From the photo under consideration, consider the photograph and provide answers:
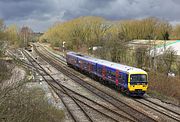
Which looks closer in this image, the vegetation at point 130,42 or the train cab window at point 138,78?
the train cab window at point 138,78

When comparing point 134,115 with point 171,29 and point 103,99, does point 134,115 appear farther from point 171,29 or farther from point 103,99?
point 171,29

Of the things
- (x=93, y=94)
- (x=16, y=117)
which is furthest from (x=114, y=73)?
(x=16, y=117)

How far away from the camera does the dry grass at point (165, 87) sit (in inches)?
1176

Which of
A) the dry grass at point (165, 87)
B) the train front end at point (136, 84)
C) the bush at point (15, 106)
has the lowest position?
the dry grass at point (165, 87)

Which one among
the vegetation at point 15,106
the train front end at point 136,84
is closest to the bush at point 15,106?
the vegetation at point 15,106

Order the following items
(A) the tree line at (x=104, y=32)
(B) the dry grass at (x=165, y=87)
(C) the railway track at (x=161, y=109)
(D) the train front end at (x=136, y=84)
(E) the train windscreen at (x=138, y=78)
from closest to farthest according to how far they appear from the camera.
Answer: (C) the railway track at (x=161, y=109)
(D) the train front end at (x=136, y=84)
(E) the train windscreen at (x=138, y=78)
(B) the dry grass at (x=165, y=87)
(A) the tree line at (x=104, y=32)

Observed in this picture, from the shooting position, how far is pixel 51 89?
3152cm

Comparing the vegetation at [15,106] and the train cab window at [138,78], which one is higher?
the vegetation at [15,106]

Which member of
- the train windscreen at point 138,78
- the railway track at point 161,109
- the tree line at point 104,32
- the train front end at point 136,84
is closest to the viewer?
the railway track at point 161,109

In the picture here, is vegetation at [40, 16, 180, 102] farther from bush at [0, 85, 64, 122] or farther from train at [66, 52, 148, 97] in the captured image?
bush at [0, 85, 64, 122]

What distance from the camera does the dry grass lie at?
98.0 ft

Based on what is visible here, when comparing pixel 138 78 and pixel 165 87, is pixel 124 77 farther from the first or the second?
pixel 165 87

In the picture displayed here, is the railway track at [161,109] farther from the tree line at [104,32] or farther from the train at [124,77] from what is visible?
the tree line at [104,32]

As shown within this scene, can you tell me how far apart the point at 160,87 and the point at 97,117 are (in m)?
13.2
